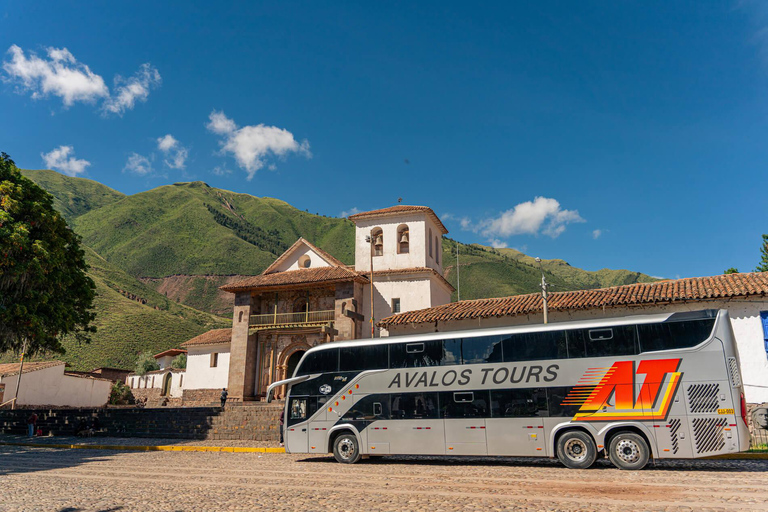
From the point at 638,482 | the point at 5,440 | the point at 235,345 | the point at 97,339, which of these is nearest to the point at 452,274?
the point at 97,339

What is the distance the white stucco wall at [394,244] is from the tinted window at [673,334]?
837 inches

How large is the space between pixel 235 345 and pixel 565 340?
993 inches

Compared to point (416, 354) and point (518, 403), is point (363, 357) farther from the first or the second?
point (518, 403)

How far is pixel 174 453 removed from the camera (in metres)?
18.3

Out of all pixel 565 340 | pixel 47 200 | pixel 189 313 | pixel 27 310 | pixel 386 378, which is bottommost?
pixel 386 378

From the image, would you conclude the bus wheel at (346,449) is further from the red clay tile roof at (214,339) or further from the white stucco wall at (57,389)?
Result: the white stucco wall at (57,389)

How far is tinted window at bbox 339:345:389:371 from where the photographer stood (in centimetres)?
1444

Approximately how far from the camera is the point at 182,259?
412ft

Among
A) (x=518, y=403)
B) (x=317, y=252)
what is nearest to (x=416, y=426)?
(x=518, y=403)

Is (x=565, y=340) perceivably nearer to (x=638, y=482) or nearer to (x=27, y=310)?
(x=638, y=482)

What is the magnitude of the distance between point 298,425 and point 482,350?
599 cm

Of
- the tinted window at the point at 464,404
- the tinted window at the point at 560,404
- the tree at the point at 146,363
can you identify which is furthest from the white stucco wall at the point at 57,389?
the tinted window at the point at 560,404

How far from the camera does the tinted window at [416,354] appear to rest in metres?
13.9

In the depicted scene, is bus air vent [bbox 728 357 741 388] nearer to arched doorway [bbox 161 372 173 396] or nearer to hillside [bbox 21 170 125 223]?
arched doorway [bbox 161 372 173 396]
